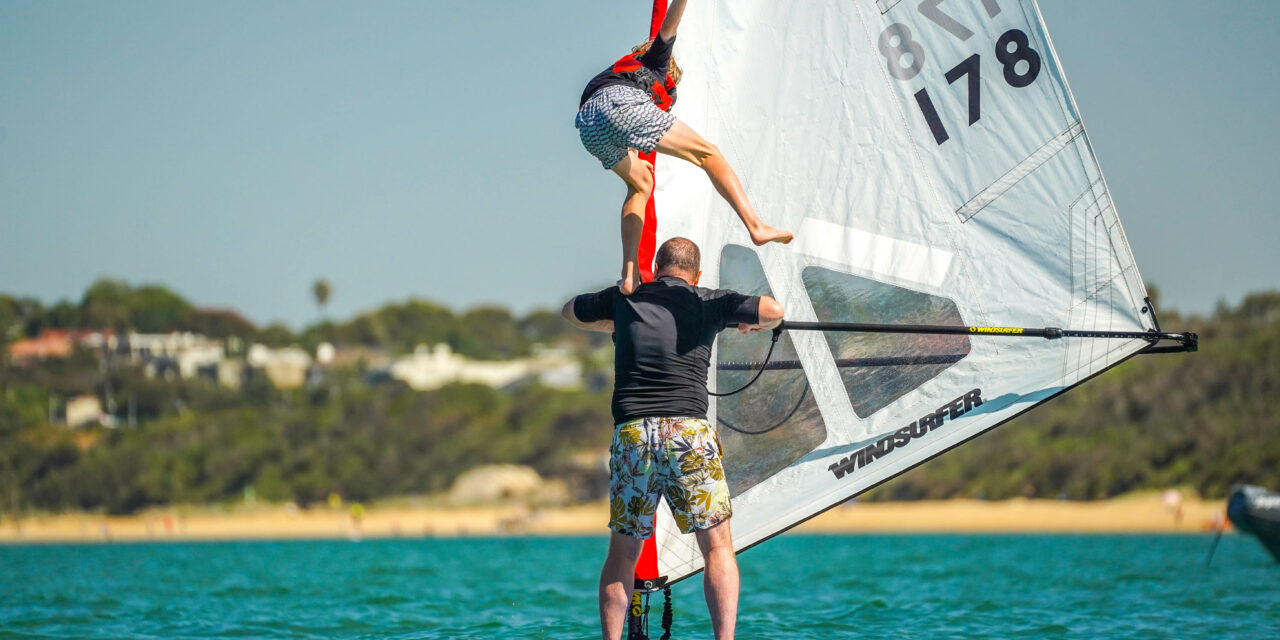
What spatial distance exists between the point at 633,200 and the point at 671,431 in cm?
151

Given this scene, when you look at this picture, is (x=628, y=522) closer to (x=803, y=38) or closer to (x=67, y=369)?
(x=803, y=38)

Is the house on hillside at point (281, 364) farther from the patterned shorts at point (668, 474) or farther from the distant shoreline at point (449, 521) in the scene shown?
the patterned shorts at point (668, 474)

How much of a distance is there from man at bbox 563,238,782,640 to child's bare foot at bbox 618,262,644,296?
0.23 feet

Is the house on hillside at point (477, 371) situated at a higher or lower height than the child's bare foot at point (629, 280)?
higher

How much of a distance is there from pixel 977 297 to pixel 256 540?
59228 mm

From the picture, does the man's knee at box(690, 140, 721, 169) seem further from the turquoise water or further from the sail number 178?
the turquoise water

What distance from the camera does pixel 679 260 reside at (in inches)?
235

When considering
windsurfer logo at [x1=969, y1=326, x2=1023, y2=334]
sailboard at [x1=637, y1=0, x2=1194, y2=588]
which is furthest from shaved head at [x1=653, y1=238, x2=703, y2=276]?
windsurfer logo at [x1=969, y1=326, x2=1023, y2=334]

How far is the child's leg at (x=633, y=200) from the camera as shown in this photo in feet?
21.2

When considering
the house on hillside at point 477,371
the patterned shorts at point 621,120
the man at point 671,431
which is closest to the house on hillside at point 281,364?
the house on hillside at point 477,371

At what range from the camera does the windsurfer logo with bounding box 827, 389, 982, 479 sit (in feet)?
22.3

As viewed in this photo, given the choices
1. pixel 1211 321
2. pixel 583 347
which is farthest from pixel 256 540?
pixel 1211 321

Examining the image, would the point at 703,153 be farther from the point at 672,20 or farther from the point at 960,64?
the point at 960,64

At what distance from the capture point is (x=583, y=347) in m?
98.1
